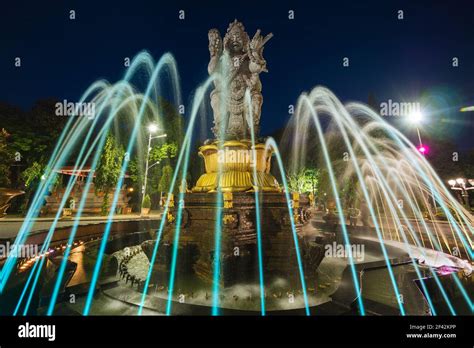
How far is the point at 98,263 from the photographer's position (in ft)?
32.6

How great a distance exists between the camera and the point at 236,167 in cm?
1117

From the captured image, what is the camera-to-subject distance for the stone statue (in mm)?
12219

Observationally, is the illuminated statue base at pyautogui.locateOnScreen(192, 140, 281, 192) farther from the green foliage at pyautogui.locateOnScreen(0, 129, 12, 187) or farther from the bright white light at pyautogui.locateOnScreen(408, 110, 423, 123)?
the green foliage at pyautogui.locateOnScreen(0, 129, 12, 187)

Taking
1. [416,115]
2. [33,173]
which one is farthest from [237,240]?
[33,173]

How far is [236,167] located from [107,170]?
94.3ft

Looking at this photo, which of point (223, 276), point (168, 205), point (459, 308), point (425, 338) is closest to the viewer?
point (425, 338)

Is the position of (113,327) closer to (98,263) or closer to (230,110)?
(98,263)

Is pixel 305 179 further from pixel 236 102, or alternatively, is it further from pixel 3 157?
pixel 3 157

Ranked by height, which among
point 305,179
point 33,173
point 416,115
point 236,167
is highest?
point 416,115

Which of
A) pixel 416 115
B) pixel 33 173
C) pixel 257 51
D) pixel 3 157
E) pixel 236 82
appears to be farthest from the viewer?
pixel 33 173

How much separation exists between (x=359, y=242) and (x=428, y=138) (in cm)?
4656

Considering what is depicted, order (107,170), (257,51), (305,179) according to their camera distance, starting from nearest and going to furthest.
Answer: (257,51), (107,170), (305,179)

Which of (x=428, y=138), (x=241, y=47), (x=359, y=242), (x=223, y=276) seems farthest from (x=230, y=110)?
(x=428, y=138)

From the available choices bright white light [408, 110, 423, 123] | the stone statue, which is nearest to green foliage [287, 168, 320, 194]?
bright white light [408, 110, 423, 123]
